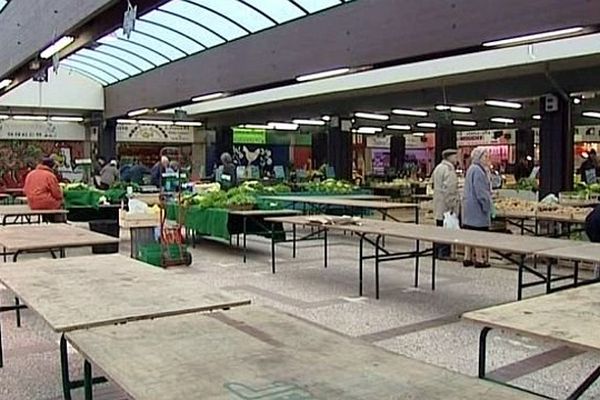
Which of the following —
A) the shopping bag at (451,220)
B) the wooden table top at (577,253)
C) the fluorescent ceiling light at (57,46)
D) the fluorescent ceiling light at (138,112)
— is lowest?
the shopping bag at (451,220)

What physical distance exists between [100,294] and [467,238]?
3.41 meters

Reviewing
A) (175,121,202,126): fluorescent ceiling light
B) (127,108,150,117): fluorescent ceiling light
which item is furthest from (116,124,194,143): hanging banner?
(127,108,150,117): fluorescent ceiling light

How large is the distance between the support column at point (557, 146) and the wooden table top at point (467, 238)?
651cm

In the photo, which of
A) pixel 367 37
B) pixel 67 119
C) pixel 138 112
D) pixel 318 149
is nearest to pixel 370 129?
pixel 318 149

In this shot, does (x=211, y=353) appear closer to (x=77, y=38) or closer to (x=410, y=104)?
(x=77, y=38)

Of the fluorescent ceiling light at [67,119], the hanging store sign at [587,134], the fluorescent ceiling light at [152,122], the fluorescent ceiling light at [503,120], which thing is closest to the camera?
the fluorescent ceiling light at [503,120]

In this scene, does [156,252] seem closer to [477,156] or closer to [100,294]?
[477,156]

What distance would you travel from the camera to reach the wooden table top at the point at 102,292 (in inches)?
107

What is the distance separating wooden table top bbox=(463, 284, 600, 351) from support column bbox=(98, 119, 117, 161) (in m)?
17.7

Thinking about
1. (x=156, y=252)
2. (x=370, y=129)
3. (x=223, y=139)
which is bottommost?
(x=156, y=252)

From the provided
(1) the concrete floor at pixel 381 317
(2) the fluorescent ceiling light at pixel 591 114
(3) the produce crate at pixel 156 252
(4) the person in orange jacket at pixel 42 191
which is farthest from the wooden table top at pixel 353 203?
(2) the fluorescent ceiling light at pixel 591 114

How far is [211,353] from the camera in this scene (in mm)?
2217

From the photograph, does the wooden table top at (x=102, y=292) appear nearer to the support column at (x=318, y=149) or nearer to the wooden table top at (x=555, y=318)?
the wooden table top at (x=555, y=318)

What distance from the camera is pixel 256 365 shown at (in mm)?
2084
